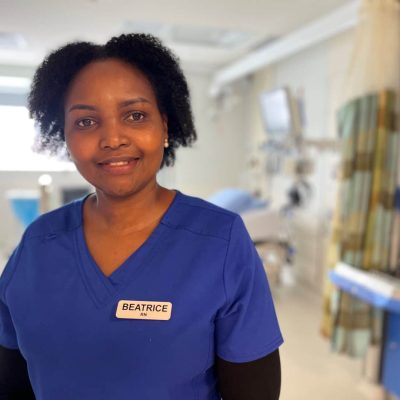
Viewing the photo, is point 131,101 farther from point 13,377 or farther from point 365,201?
point 365,201

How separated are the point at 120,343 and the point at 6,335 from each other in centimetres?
28

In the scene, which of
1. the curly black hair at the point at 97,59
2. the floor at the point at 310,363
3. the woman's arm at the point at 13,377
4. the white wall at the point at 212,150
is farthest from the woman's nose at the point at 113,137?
the floor at the point at 310,363

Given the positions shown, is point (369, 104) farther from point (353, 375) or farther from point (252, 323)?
point (252, 323)

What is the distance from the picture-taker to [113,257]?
31.0 inches

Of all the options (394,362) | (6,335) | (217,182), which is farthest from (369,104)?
(6,335)

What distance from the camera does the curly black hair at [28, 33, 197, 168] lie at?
762 mm

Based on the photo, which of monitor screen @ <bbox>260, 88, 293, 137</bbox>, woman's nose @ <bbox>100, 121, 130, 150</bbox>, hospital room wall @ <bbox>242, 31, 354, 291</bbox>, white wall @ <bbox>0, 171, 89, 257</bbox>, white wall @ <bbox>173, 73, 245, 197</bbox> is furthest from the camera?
hospital room wall @ <bbox>242, 31, 354, 291</bbox>

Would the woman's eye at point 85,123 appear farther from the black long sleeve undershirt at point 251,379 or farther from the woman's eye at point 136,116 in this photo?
the black long sleeve undershirt at point 251,379

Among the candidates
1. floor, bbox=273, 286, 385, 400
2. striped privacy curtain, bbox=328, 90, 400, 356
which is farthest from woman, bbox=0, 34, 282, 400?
striped privacy curtain, bbox=328, 90, 400, 356

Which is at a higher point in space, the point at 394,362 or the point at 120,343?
the point at 120,343

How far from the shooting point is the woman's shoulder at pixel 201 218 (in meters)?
0.77

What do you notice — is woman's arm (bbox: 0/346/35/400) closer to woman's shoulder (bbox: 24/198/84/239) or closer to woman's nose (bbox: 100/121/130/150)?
woman's shoulder (bbox: 24/198/84/239)

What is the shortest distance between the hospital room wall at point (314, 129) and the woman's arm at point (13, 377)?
2.33 metres

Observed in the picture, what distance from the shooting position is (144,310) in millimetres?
712
